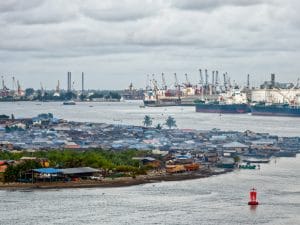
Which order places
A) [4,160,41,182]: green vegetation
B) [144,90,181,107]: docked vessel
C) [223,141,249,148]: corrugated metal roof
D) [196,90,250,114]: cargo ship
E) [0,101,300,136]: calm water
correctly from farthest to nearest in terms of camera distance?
[144,90,181,107]: docked vessel
[196,90,250,114]: cargo ship
[0,101,300,136]: calm water
[223,141,249,148]: corrugated metal roof
[4,160,41,182]: green vegetation

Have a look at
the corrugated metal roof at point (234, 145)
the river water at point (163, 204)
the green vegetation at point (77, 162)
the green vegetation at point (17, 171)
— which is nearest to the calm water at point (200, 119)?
the corrugated metal roof at point (234, 145)

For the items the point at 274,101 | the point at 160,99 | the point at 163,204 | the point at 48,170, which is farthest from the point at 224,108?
the point at 163,204

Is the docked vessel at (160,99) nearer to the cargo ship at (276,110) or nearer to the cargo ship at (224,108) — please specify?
the cargo ship at (224,108)

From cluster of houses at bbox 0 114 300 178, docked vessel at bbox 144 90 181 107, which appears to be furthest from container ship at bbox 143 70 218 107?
cluster of houses at bbox 0 114 300 178

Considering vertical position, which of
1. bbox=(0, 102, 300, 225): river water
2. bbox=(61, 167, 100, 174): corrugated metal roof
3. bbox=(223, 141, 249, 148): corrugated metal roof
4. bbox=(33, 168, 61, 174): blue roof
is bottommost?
bbox=(0, 102, 300, 225): river water

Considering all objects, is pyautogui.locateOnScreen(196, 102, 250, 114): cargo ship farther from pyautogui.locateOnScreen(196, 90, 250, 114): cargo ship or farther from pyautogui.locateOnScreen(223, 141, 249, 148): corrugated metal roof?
pyautogui.locateOnScreen(223, 141, 249, 148): corrugated metal roof

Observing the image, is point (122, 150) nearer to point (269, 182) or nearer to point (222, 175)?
point (222, 175)

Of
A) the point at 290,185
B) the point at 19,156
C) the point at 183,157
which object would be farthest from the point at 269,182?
the point at 19,156
